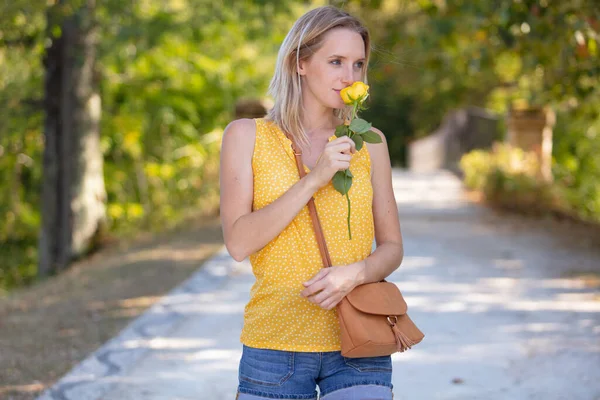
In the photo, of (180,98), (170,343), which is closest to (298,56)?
(170,343)

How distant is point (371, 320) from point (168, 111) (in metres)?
12.5

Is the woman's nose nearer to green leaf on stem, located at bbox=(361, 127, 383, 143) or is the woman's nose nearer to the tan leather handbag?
green leaf on stem, located at bbox=(361, 127, 383, 143)

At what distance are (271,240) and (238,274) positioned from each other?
5.26m

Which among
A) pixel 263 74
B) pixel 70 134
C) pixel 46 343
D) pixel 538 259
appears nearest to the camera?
pixel 46 343

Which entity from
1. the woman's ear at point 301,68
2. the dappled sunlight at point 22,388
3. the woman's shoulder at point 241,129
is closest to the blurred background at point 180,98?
the dappled sunlight at point 22,388

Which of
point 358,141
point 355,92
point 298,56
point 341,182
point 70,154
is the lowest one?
point 70,154

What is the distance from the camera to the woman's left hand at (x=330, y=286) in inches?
97.0

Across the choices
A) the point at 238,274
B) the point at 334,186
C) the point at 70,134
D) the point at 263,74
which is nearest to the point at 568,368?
the point at 334,186

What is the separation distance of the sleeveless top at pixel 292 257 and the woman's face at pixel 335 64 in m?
0.20

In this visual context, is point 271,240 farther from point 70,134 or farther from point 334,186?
point 70,134

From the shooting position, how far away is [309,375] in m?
2.56

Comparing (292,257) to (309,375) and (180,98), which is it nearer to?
(309,375)

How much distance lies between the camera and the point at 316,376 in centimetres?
259

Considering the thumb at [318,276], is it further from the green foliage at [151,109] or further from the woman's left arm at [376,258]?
the green foliage at [151,109]
